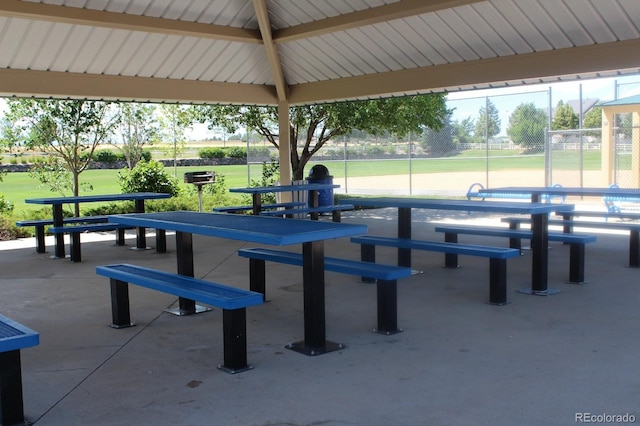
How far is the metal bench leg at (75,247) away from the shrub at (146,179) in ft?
20.6

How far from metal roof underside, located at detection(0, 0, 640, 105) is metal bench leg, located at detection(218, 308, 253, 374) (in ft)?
21.4

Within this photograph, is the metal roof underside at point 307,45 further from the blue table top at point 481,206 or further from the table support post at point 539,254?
the table support post at point 539,254

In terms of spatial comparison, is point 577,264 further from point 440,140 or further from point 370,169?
point 370,169

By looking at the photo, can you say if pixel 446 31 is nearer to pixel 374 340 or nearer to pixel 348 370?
pixel 374 340

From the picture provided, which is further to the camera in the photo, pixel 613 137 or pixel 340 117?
pixel 340 117

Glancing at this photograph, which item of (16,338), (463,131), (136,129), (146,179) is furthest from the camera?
(463,131)

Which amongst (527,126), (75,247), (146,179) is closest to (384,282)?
(75,247)

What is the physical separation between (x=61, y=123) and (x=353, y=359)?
483 inches

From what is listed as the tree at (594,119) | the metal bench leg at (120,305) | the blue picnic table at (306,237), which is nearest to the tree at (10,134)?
the metal bench leg at (120,305)

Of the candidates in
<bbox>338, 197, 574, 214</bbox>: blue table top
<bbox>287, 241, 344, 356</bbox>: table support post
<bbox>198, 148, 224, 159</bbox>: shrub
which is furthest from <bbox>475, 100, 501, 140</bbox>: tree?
<bbox>287, 241, 344, 356</bbox>: table support post

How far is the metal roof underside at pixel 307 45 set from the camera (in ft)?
31.5

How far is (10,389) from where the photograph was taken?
3.69m

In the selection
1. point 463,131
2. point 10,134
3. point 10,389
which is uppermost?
point 463,131

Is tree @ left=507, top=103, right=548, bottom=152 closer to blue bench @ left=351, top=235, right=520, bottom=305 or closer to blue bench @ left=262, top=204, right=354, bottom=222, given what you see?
blue bench @ left=262, top=204, right=354, bottom=222
